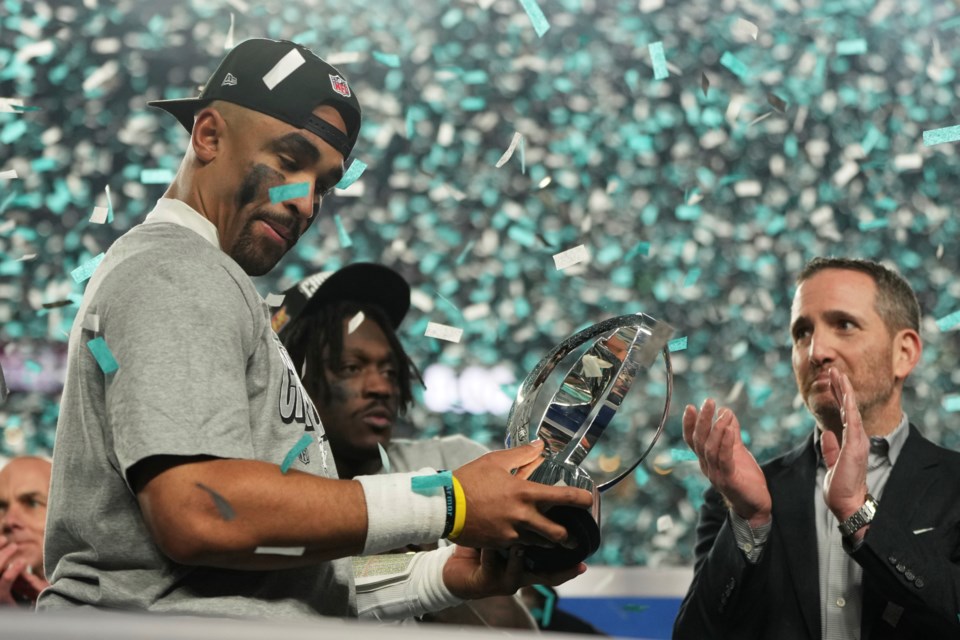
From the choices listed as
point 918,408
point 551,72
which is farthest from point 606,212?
point 918,408

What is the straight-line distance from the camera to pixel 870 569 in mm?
1710

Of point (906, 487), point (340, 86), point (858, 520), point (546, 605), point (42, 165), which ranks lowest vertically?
point (546, 605)

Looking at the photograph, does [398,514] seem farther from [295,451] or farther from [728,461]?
[728,461]

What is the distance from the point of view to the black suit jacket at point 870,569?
170cm

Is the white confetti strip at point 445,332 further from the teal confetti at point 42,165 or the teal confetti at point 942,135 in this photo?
the teal confetti at point 42,165

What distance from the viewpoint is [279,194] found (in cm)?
123

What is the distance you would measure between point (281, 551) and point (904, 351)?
1.48 metres

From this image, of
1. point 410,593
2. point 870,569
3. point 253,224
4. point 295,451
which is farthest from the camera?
point 870,569

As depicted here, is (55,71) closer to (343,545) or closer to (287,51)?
(287,51)

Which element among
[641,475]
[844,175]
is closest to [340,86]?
[641,475]

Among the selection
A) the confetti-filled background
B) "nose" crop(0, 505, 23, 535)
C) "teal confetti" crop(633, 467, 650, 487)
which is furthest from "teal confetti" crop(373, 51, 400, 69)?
"nose" crop(0, 505, 23, 535)

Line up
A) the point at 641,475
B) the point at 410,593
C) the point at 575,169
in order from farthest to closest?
the point at 575,169
the point at 641,475
the point at 410,593

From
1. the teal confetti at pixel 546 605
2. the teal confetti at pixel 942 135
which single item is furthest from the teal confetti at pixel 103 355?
the teal confetti at pixel 546 605

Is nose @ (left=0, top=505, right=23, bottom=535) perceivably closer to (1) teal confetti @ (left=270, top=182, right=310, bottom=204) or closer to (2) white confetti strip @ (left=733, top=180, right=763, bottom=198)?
(1) teal confetti @ (left=270, top=182, right=310, bottom=204)
